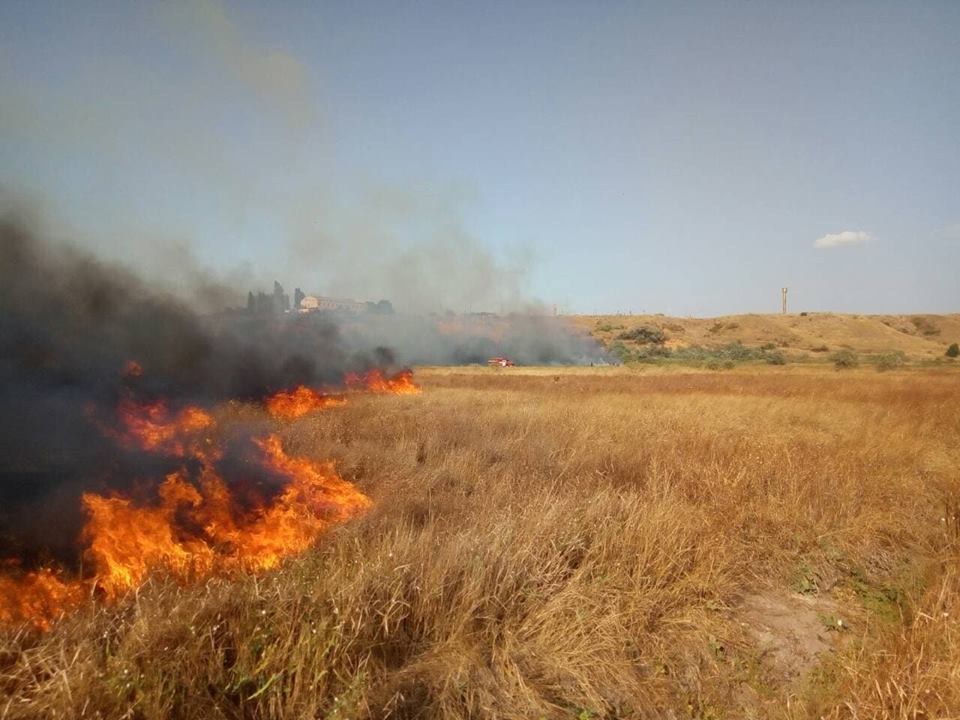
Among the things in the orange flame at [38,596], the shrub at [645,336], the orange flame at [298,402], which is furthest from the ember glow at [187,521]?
the shrub at [645,336]

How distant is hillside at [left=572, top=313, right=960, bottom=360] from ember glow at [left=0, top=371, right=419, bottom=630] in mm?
59563

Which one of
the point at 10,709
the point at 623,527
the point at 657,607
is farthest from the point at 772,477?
the point at 10,709

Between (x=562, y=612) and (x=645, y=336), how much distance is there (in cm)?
6529

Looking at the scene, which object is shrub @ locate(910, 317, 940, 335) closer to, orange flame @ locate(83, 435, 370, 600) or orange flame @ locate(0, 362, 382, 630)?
orange flame @ locate(0, 362, 382, 630)

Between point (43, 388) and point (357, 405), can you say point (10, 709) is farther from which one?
point (357, 405)

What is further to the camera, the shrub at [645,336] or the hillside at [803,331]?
the hillside at [803,331]

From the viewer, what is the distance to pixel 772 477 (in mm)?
6531

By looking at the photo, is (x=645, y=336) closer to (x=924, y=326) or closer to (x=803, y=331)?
(x=803, y=331)

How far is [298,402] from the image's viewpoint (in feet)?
39.9

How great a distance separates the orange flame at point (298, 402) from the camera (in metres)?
11.3

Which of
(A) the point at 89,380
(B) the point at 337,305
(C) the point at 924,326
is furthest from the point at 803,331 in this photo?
(A) the point at 89,380

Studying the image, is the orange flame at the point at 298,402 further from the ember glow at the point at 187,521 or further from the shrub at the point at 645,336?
the shrub at the point at 645,336

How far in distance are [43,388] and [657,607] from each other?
765 centimetres

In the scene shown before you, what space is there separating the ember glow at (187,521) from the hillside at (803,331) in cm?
5956
